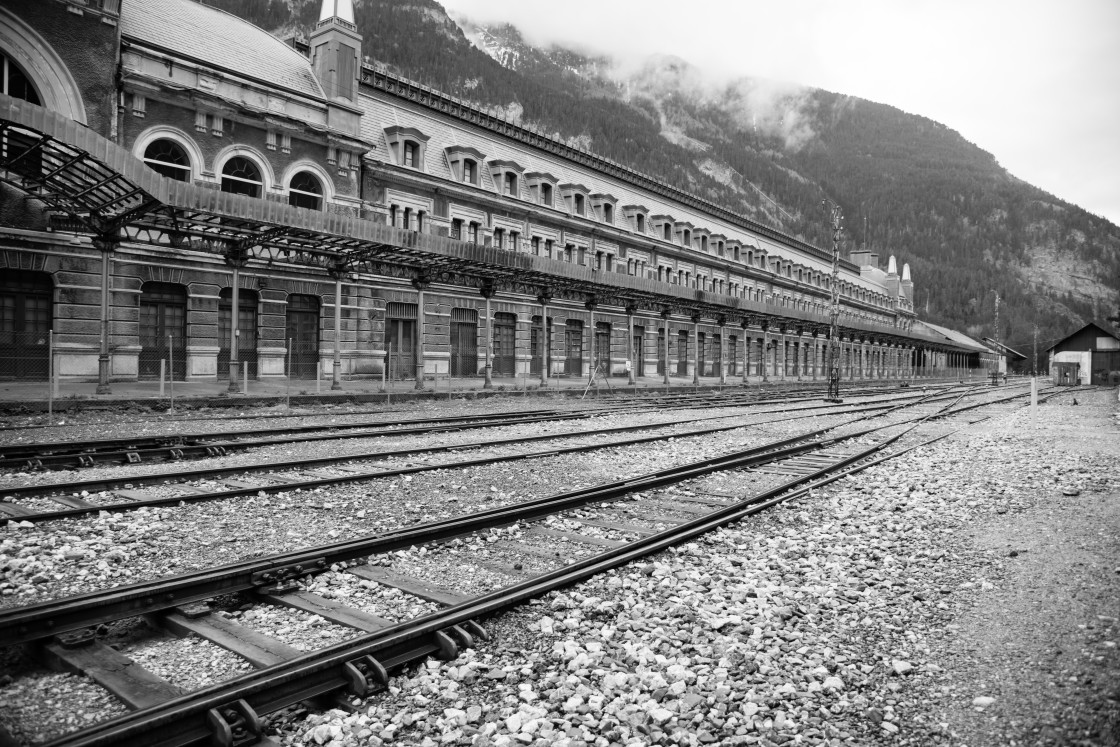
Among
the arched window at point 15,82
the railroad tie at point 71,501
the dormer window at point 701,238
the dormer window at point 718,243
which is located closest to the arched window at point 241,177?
the arched window at point 15,82

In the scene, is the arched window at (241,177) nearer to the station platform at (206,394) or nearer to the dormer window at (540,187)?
the station platform at (206,394)

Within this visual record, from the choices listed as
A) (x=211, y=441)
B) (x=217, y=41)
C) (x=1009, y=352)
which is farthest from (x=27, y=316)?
(x=1009, y=352)

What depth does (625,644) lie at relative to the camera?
4223 mm

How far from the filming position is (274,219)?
19656mm

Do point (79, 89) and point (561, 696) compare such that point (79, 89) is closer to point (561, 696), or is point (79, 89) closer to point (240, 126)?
point (240, 126)

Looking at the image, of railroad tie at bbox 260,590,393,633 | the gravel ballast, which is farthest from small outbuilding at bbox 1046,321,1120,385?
railroad tie at bbox 260,590,393,633

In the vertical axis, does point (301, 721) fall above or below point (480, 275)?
below

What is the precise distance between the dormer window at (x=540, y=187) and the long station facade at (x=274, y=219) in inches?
5.8

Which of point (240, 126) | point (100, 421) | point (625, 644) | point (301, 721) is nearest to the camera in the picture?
point (301, 721)

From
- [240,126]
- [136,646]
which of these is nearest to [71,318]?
[240,126]

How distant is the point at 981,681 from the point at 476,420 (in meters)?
14.6

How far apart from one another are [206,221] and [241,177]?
8.78 metres

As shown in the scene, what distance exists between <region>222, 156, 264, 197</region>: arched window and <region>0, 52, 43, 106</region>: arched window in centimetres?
625

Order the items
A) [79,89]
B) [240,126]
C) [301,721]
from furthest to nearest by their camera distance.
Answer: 1. [240,126]
2. [79,89]
3. [301,721]
